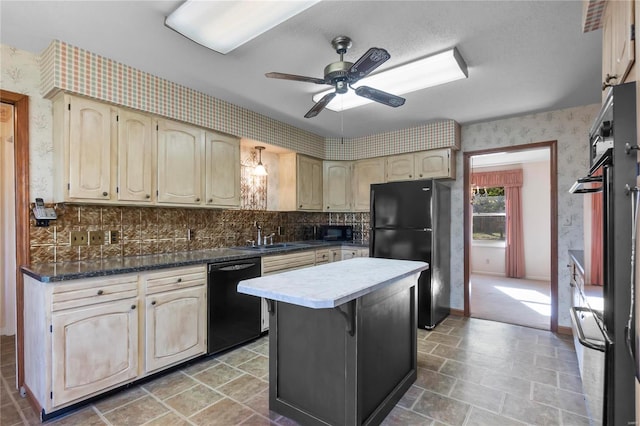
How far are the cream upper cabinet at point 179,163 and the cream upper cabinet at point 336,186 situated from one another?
209 centimetres

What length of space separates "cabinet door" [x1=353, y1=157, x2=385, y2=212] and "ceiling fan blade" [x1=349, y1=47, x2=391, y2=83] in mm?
2607

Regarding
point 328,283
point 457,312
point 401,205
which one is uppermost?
point 401,205

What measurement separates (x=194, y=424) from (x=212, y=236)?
1972mm

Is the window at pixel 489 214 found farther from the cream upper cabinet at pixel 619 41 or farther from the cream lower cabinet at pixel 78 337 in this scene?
the cream lower cabinet at pixel 78 337

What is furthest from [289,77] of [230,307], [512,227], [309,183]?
[512,227]

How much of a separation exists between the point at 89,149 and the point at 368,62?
83.2 inches

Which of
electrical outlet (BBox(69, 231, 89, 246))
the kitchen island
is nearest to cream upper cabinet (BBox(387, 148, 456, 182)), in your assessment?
the kitchen island

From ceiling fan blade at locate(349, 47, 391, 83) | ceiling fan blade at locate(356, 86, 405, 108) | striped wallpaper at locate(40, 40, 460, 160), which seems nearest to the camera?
ceiling fan blade at locate(349, 47, 391, 83)

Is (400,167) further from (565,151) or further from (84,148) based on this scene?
(84,148)

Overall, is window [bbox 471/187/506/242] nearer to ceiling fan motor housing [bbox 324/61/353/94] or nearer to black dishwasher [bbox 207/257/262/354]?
black dishwasher [bbox 207/257/262/354]

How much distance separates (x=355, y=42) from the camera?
83.2 inches

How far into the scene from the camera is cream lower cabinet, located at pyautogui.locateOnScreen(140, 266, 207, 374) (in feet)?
7.75

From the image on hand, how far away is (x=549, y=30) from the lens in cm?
198

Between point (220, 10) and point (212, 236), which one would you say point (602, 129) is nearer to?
point (220, 10)
